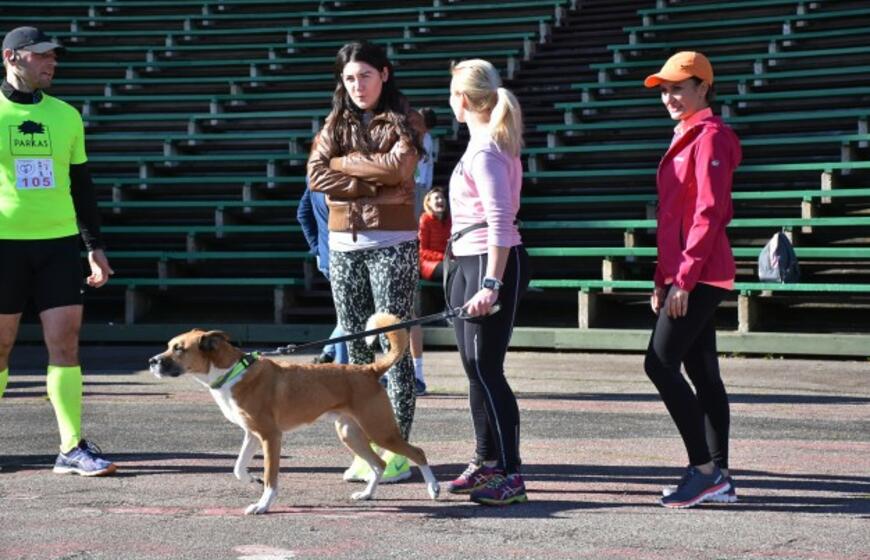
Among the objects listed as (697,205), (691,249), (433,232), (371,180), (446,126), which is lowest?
(433,232)

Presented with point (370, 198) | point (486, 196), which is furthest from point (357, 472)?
point (486, 196)

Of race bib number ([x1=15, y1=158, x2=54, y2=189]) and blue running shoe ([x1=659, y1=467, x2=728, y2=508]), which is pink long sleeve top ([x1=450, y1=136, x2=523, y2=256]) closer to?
blue running shoe ([x1=659, y1=467, x2=728, y2=508])

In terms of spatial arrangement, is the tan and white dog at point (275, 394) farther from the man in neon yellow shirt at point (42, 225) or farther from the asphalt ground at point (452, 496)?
the man in neon yellow shirt at point (42, 225)

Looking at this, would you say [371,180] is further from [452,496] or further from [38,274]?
[38,274]

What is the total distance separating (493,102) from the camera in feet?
20.1

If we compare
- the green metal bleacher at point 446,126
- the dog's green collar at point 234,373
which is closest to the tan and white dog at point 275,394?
the dog's green collar at point 234,373

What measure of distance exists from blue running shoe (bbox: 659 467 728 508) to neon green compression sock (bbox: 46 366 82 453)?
288 cm

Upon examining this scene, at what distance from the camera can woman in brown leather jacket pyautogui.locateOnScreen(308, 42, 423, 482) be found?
6637mm

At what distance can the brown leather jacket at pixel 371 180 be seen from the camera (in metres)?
6.61

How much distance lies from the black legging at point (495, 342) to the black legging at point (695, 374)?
611mm

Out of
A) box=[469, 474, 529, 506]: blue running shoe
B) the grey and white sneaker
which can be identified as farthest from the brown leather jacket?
the grey and white sneaker

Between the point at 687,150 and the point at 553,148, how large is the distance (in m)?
10.7

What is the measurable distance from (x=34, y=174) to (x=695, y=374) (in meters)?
3.27

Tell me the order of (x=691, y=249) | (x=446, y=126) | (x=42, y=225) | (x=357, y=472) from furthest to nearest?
(x=446, y=126)
(x=42, y=225)
(x=357, y=472)
(x=691, y=249)
